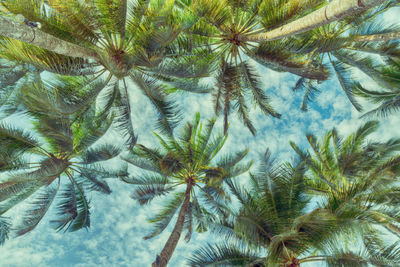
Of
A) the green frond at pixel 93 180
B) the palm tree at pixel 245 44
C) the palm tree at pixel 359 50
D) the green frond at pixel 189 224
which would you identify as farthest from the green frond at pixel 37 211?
the palm tree at pixel 359 50

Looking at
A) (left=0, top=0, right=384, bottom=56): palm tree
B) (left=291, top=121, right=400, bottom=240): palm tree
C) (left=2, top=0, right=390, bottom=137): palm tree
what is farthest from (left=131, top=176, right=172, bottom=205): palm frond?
(left=0, top=0, right=384, bottom=56): palm tree

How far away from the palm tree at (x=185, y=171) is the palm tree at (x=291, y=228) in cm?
138

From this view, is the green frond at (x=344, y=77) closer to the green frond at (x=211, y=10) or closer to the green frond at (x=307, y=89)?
the green frond at (x=307, y=89)

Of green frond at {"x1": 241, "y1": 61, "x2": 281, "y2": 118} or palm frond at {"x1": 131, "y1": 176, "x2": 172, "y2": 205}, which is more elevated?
green frond at {"x1": 241, "y1": 61, "x2": 281, "y2": 118}

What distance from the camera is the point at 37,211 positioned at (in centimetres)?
1052

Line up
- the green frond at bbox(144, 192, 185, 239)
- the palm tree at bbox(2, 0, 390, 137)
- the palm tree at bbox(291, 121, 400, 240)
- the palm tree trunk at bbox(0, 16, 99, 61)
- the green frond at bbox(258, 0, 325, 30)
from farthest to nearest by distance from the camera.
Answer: the green frond at bbox(144, 192, 185, 239), the palm tree at bbox(291, 121, 400, 240), the green frond at bbox(258, 0, 325, 30), the palm tree at bbox(2, 0, 390, 137), the palm tree trunk at bbox(0, 16, 99, 61)

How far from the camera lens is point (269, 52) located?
25.8 feet

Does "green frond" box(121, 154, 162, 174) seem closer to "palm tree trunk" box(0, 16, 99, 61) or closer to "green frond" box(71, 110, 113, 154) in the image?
"green frond" box(71, 110, 113, 154)

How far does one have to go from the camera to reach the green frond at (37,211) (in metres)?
10.3

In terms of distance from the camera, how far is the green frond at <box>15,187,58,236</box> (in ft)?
33.8

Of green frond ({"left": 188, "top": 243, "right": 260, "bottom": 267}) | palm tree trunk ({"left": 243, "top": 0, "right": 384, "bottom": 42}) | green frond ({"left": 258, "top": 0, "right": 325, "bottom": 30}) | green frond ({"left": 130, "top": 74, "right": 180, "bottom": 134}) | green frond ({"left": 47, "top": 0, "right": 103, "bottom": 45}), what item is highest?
green frond ({"left": 258, "top": 0, "right": 325, "bottom": 30})

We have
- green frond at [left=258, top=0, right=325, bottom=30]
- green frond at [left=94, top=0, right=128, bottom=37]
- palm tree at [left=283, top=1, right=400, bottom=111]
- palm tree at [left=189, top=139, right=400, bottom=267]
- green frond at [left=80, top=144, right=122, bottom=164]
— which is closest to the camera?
palm tree at [left=189, top=139, right=400, bottom=267]

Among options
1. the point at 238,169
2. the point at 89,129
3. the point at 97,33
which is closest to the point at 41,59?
the point at 97,33

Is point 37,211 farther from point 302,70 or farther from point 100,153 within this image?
point 302,70
